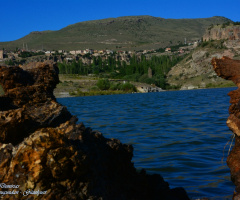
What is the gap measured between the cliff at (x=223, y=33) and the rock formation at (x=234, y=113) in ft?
444

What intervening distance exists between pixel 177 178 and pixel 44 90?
154 inches

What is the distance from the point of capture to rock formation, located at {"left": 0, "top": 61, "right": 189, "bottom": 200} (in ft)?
12.7

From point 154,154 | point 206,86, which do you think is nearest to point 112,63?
point 206,86

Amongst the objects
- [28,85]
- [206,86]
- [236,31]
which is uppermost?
[236,31]

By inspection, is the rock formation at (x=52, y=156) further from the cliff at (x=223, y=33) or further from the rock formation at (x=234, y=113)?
the cliff at (x=223, y=33)

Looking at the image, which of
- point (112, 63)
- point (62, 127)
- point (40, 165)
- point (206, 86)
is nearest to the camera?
point (40, 165)

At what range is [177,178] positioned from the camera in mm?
8141

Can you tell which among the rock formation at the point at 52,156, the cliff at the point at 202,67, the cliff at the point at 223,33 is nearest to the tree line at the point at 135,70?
the cliff at the point at 202,67

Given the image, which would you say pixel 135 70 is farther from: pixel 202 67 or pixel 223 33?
pixel 223 33

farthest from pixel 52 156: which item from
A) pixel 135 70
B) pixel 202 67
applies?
pixel 135 70

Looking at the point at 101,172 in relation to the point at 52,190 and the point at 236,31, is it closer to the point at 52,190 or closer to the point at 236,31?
the point at 52,190

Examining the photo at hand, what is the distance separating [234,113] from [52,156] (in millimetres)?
2841

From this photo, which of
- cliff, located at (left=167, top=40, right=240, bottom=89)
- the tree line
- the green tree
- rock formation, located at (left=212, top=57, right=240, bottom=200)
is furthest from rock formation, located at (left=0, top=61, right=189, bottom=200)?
the tree line

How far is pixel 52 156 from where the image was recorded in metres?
3.84
